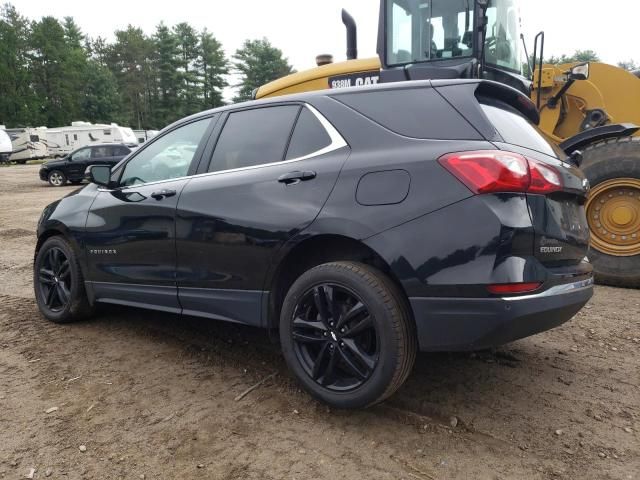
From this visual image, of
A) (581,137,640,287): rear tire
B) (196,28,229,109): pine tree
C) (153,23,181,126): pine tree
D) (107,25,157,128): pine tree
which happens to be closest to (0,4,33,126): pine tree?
(107,25,157,128): pine tree

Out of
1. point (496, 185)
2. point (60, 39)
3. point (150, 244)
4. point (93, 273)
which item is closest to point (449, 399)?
point (496, 185)

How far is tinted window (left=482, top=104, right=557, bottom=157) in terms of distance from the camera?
2.53 metres

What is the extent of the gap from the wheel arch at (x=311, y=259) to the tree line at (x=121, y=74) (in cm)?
6410

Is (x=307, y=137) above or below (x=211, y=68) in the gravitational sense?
below

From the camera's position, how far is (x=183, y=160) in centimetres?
352

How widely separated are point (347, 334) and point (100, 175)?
2.62 meters

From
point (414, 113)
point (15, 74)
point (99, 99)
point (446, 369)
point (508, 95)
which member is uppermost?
point (15, 74)

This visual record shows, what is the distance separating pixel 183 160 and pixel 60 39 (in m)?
83.8

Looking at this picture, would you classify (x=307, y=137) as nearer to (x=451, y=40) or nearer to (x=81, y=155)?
(x=451, y=40)

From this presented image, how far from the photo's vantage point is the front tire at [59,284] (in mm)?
4098

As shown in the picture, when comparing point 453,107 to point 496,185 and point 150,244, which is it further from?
point 150,244

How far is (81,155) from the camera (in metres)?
21.2

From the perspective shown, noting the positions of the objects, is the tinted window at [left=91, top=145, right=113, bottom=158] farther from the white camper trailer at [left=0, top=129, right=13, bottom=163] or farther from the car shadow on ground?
the car shadow on ground

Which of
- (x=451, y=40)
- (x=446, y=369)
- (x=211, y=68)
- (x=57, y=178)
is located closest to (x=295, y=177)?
(x=446, y=369)
